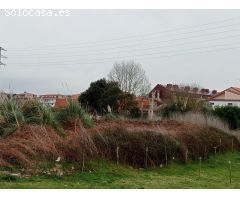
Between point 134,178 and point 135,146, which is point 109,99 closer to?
point 135,146

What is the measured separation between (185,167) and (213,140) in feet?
15.9

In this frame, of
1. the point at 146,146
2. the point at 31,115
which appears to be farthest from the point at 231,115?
the point at 31,115

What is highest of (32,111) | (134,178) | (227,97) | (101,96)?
(227,97)

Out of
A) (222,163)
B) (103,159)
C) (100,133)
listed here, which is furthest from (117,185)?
(222,163)

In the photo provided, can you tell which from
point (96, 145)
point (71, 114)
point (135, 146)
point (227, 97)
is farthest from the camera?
point (227, 97)

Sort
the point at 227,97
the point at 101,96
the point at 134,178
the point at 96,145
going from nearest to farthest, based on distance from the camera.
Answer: the point at 134,178, the point at 96,145, the point at 101,96, the point at 227,97

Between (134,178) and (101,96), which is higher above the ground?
(101,96)

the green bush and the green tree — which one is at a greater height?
the green tree

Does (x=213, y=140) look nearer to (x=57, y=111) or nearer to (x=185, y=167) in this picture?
(x=185, y=167)

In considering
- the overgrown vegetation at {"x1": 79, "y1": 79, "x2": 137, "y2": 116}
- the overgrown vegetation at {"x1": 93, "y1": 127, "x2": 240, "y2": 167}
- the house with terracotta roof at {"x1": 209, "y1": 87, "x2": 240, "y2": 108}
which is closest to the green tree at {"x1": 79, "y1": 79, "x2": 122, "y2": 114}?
the overgrown vegetation at {"x1": 79, "y1": 79, "x2": 137, "y2": 116}

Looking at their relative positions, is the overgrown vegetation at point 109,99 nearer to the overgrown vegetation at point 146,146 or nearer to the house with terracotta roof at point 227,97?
the overgrown vegetation at point 146,146

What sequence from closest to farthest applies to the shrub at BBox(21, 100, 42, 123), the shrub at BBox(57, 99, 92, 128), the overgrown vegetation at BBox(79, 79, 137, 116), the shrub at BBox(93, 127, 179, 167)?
the shrub at BBox(93, 127, 179, 167), the shrub at BBox(21, 100, 42, 123), the shrub at BBox(57, 99, 92, 128), the overgrown vegetation at BBox(79, 79, 137, 116)

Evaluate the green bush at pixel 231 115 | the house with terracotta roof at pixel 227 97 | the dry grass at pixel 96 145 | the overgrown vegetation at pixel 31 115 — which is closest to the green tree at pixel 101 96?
the green bush at pixel 231 115

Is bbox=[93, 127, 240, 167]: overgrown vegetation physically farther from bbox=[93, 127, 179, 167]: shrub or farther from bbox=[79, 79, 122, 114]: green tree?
bbox=[79, 79, 122, 114]: green tree
